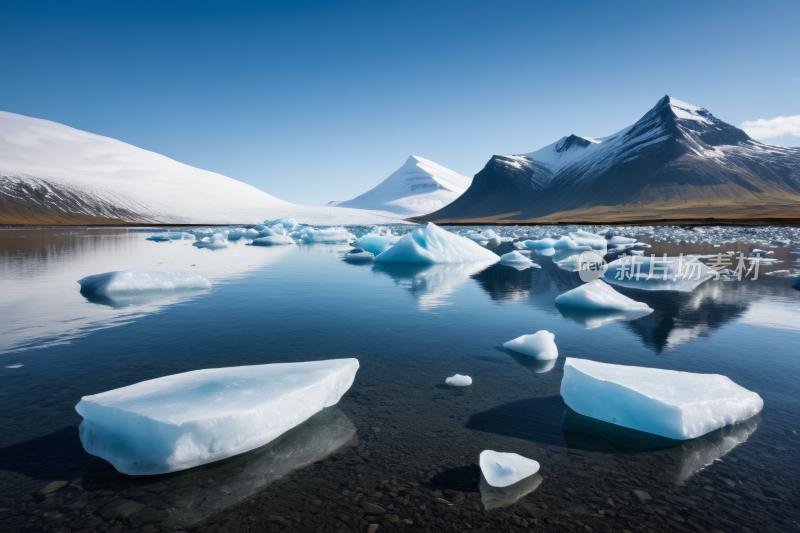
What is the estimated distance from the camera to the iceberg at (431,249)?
16234 millimetres

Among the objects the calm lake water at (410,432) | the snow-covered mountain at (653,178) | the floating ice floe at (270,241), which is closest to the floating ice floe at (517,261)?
the calm lake water at (410,432)

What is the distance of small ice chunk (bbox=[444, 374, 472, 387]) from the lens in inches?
169

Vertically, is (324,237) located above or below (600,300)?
above

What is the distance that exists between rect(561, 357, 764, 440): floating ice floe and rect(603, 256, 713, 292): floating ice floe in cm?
781

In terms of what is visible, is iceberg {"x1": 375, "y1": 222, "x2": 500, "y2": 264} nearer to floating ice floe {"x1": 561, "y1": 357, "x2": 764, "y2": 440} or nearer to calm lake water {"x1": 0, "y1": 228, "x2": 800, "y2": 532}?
calm lake water {"x1": 0, "y1": 228, "x2": 800, "y2": 532}

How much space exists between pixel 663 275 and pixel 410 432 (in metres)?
10.0

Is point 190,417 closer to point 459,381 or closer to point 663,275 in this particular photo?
point 459,381

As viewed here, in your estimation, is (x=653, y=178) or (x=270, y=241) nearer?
(x=270, y=241)

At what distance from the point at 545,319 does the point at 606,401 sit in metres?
3.79

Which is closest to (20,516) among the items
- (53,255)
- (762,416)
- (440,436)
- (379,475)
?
(379,475)

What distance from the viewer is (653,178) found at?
353ft

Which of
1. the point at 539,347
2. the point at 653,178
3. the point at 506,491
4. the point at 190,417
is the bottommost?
the point at 506,491

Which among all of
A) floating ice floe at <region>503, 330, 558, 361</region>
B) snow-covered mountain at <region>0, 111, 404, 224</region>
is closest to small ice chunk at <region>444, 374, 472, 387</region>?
floating ice floe at <region>503, 330, 558, 361</region>

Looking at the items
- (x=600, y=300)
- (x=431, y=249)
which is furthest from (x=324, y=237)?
(x=600, y=300)
